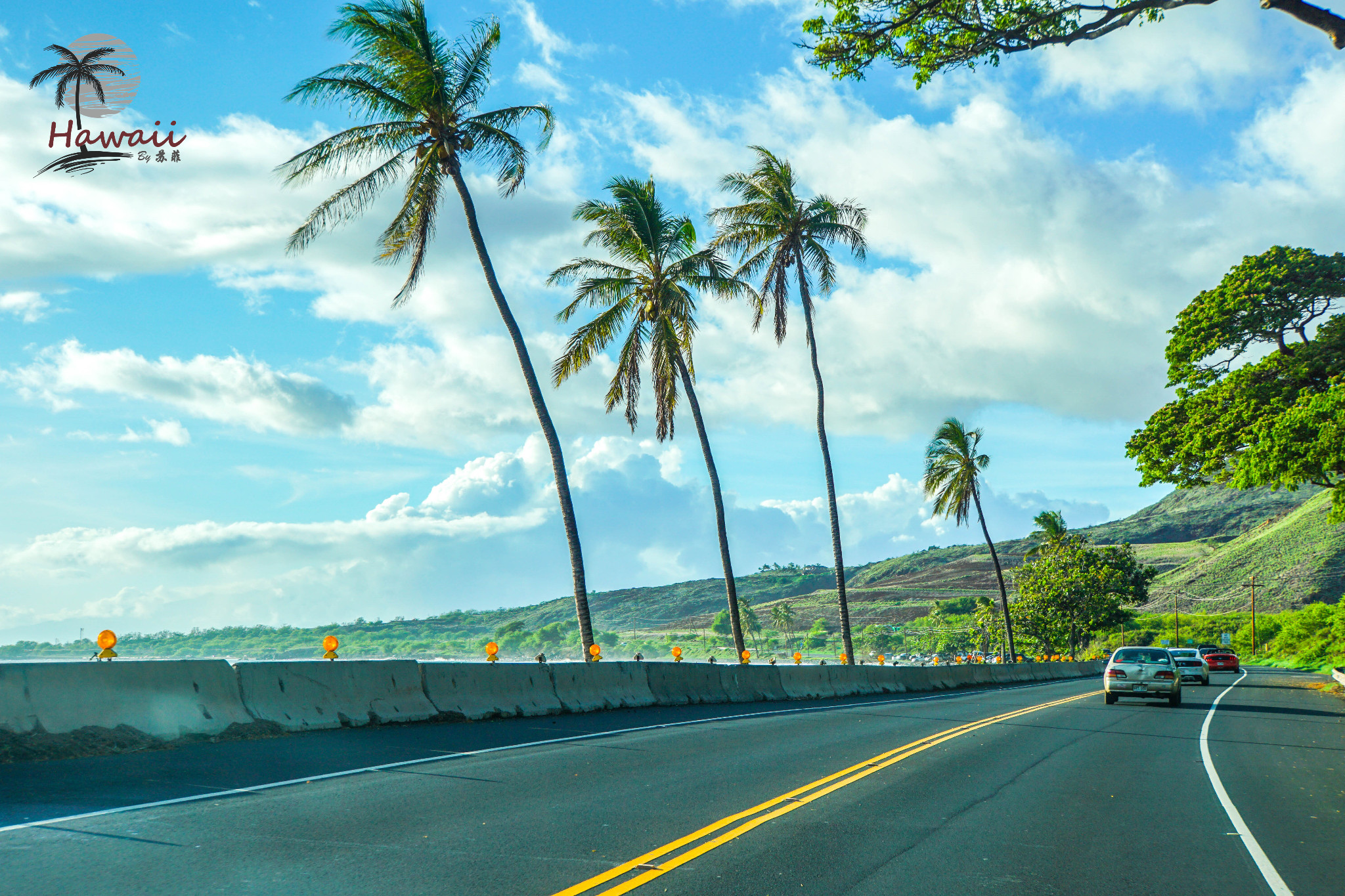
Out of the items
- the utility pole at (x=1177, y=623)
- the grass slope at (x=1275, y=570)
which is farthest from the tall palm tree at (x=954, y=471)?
the grass slope at (x=1275, y=570)

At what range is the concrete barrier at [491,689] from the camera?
47.4 ft

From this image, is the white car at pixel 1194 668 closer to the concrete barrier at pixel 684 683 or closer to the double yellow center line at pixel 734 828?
the concrete barrier at pixel 684 683

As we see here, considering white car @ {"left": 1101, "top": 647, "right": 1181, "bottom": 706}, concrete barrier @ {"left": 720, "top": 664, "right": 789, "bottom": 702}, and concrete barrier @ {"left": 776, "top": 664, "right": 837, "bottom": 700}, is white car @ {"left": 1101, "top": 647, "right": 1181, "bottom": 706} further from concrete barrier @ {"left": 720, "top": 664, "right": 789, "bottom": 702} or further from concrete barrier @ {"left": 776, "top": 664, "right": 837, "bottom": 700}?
concrete barrier @ {"left": 720, "top": 664, "right": 789, "bottom": 702}

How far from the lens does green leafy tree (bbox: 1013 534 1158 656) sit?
3019 inches

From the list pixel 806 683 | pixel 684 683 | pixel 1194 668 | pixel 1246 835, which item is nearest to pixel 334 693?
pixel 684 683

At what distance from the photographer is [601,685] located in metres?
18.1

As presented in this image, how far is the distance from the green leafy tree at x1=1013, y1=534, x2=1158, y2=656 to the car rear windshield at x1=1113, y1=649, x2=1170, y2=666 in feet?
185

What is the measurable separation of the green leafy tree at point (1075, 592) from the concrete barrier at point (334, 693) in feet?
240

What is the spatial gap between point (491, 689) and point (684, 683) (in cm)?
649

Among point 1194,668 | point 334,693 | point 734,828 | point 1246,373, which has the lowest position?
point 1194,668

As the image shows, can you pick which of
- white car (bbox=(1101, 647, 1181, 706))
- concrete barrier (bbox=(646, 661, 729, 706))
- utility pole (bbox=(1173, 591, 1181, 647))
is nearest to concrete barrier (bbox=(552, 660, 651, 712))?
concrete barrier (bbox=(646, 661, 729, 706))

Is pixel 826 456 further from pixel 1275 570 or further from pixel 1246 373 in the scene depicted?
pixel 1275 570

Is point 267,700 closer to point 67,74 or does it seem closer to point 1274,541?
point 67,74

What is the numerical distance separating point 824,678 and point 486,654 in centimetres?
1339
